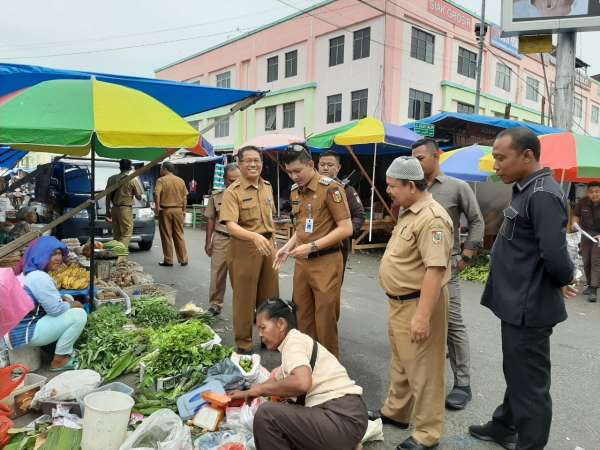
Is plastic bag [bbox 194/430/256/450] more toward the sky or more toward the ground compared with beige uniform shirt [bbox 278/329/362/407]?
more toward the ground

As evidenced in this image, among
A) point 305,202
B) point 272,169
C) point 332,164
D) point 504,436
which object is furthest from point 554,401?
point 272,169

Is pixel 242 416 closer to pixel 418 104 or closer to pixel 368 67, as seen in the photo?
pixel 368 67

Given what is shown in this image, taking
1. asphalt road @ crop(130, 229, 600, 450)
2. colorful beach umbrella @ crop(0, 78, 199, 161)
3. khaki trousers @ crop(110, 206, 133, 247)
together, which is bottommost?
asphalt road @ crop(130, 229, 600, 450)

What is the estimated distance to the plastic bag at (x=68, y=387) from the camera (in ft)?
10.9

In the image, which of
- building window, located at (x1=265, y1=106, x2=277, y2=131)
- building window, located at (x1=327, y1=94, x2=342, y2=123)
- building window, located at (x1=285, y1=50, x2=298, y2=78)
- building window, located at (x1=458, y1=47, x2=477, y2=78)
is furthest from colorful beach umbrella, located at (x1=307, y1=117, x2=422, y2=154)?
building window, located at (x1=265, y1=106, x2=277, y2=131)

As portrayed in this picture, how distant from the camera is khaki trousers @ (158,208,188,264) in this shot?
8.99m

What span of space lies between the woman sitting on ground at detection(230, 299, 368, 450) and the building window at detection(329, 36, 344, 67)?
22108 mm

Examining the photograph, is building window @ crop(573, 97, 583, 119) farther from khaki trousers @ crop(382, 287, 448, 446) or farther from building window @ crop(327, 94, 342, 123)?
khaki trousers @ crop(382, 287, 448, 446)

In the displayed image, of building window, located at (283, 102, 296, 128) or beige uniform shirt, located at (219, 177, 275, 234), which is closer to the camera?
beige uniform shirt, located at (219, 177, 275, 234)

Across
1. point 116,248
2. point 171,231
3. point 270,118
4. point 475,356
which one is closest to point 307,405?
point 475,356

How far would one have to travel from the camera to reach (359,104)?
73.2 ft

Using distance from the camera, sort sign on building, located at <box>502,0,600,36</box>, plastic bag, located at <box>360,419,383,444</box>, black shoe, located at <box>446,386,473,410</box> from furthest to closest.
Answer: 1. sign on building, located at <box>502,0,600,36</box>
2. black shoe, located at <box>446,386,473,410</box>
3. plastic bag, located at <box>360,419,383,444</box>

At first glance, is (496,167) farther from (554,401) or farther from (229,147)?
(229,147)

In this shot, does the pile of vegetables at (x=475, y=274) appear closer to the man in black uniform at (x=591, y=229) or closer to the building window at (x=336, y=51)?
the man in black uniform at (x=591, y=229)
